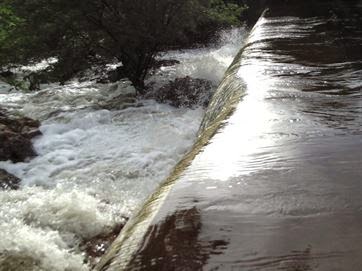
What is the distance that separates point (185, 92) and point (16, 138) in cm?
389

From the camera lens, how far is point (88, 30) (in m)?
11.2

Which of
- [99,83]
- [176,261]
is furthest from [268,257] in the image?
[99,83]

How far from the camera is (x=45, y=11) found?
1062cm

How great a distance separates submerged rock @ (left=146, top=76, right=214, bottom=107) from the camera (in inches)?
407

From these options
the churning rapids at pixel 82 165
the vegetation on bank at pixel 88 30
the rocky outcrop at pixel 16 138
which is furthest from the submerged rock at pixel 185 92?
the rocky outcrop at pixel 16 138

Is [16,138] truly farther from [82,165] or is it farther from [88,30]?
[88,30]

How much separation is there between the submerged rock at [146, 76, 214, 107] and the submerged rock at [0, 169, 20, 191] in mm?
4168

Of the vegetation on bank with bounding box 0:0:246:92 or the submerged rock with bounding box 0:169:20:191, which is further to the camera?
the vegetation on bank with bounding box 0:0:246:92

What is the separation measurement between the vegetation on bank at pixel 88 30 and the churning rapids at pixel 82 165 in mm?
950

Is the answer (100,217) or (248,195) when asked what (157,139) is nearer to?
(100,217)

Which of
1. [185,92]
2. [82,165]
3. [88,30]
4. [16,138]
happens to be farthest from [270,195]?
[88,30]

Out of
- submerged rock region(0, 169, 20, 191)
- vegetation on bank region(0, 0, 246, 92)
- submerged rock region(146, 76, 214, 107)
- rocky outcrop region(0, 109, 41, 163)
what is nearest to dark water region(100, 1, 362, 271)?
submerged rock region(0, 169, 20, 191)

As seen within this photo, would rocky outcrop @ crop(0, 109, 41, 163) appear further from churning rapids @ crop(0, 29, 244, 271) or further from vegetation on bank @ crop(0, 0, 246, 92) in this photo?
vegetation on bank @ crop(0, 0, 246, 92)

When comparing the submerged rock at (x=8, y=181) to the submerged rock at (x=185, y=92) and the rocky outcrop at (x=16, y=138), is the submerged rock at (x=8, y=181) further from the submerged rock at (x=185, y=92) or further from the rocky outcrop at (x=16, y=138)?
the submerged rock at (x=185, y=92)
